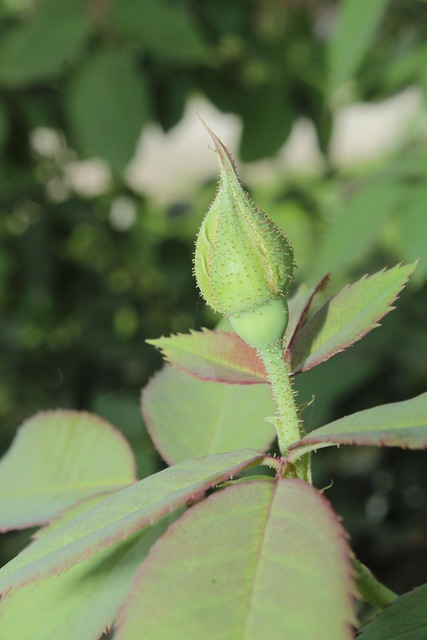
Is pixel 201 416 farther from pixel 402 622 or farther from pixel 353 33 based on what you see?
pixel 353 33

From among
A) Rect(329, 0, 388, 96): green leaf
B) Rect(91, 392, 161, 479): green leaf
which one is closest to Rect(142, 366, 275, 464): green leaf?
Rect(91, 392, 161, 479): green leaf

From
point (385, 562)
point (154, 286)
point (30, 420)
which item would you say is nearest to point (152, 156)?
point (154, 286)

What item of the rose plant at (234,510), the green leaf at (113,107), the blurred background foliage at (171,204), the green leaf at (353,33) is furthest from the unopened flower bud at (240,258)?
the green leaf at (113,107)

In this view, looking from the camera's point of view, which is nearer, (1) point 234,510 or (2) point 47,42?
(1) point 234,510

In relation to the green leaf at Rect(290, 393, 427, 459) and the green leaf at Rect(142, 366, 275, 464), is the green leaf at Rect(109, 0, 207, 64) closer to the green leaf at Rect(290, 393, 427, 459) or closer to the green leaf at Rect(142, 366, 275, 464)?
the green leaf at Rect(142, 366, 275, 464)

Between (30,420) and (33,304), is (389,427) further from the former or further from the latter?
(33,304)

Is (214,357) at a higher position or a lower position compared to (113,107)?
lower

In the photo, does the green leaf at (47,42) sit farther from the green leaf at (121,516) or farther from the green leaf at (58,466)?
the green leaf at (121,516)

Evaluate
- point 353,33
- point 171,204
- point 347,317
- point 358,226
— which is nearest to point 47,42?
point 353,33
